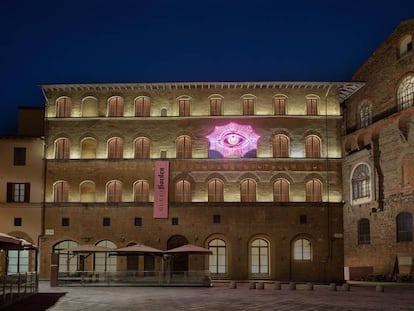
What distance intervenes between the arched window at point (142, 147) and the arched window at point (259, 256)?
1021cm

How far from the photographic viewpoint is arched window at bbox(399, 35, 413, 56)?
4278 centimetres

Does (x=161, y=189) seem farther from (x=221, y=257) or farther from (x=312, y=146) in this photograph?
(x=312, y=146)

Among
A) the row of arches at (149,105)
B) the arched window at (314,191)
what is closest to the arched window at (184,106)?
the row of arches at (149,105)

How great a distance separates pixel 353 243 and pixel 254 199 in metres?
7.93

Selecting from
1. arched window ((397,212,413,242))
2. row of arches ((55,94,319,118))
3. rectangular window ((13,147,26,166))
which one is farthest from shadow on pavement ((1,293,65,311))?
arched window ((397,212,413,242))

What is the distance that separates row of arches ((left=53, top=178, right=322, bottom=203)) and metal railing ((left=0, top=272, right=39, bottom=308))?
17897 millimetres

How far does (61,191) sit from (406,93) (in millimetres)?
25381

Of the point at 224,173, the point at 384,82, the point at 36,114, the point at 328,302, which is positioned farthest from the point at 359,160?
the point at 36,114

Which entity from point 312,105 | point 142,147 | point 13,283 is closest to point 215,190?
point 142,147

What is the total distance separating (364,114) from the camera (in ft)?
159

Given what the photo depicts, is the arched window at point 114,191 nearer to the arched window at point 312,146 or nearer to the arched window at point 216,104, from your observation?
the arched window at point 216,104

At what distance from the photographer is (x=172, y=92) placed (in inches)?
1880

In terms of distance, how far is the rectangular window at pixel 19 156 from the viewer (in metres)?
47.5

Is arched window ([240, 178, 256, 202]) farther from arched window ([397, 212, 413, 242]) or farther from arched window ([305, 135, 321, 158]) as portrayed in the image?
arched window ([397, 212, 413, 242])
